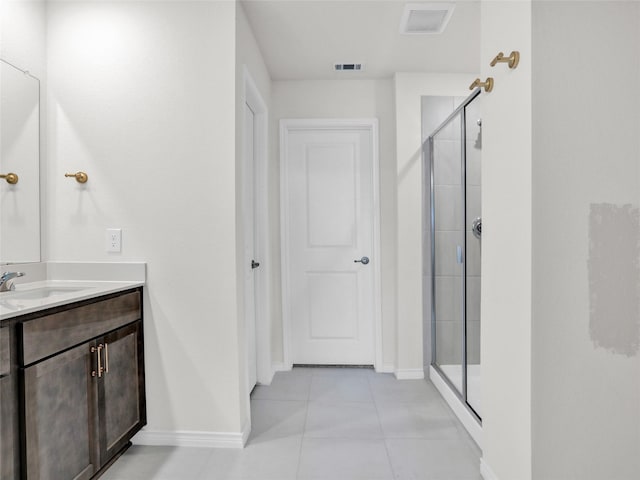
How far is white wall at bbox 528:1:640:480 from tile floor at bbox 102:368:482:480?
611 millimetres

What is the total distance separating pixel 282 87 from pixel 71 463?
2.80 metres

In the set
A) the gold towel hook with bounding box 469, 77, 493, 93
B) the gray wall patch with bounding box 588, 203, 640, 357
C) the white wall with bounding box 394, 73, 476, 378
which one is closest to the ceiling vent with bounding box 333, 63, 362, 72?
the white wall with bounding box 394, 73, 476, 378

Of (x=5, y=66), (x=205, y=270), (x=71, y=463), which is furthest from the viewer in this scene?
(x=205, y=270)

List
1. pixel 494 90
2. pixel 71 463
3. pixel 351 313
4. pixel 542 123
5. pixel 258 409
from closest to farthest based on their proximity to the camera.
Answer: pixel 542 123 < pixel 71 463 < pixel 494 90 < pixel 258 409 < pixel 351 313

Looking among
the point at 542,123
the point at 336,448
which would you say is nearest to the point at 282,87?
the point at 542,123

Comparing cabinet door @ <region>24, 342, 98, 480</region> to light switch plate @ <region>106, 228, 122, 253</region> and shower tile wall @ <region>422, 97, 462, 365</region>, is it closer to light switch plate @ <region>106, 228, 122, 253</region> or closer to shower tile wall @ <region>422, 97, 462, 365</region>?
light switch plate @ <region>106, 228, 122, 253</region>

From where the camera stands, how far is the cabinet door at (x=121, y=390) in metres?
1.69

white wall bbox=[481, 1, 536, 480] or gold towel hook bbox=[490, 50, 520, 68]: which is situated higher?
gold towel hook bbox=[490, 50, 520, 68]

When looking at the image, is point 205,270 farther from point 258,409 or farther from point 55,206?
point 258,409

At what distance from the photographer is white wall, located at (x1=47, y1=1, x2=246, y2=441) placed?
1991mm

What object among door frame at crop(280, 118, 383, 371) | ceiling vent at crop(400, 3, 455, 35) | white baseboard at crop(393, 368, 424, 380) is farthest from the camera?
door frame at crop(280, 118, 383, 371)

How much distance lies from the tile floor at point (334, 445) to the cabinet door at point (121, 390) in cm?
18

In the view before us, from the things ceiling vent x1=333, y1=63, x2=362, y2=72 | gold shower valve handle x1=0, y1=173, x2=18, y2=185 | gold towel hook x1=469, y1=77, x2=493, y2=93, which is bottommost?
gold shower valve handle x1=0, y1=173, x2=18, y2=185

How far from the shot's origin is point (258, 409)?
2488 mm
